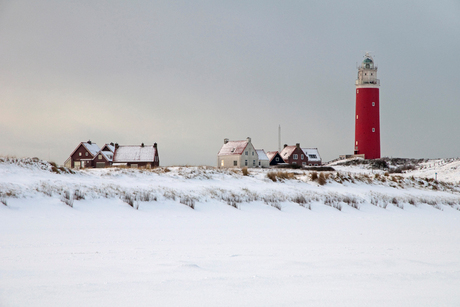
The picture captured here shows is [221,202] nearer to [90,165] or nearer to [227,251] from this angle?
[227,251]

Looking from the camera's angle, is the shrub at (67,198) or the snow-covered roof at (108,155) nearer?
the shrub at (67,198)

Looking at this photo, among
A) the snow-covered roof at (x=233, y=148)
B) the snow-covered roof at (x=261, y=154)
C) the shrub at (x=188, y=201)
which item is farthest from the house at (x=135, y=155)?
the shrub at (x=188, y=201)

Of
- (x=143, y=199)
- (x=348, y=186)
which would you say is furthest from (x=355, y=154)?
(x=143, y=199)

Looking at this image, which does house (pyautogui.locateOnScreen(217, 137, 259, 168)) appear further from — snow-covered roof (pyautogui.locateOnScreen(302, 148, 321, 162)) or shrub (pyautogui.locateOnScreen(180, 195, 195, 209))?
shrub (pyautogui.locateOnScreen(180, 195, 195, 209))

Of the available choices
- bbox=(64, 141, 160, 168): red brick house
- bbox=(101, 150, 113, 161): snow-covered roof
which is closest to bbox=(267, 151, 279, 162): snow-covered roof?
bbox=(64, 141, 160, 168): red brick house

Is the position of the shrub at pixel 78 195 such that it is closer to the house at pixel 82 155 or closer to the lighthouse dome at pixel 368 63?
the house at pixel 82 155

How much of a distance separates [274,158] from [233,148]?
28.2ft

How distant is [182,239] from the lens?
834 centimetres

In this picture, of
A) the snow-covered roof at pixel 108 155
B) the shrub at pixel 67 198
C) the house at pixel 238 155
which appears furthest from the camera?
the snow-covered roof at pixel 108 155

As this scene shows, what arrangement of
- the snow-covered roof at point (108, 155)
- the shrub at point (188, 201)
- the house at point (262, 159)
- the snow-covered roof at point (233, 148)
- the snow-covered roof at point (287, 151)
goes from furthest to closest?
the snow-covered roof at point (287, 151), the house at point (262, 159), the snow-covered roof at point (108, 155), the snow-covered roof at point (233, 148), the shrub at point (188, 201)

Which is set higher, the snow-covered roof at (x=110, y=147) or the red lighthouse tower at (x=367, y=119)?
the red lighthouse tower at (x=367, y=119)

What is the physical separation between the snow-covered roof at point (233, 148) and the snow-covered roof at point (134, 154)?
1011 centimetres

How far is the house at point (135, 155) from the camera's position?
5225cm

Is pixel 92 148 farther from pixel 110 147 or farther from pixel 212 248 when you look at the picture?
pixel 212 248
